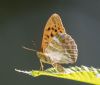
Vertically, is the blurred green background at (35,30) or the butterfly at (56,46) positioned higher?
the blurred green background at (35,30)

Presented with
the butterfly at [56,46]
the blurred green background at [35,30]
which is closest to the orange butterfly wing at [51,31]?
the butterfly at [56,46]

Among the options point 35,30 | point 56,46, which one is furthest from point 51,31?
point 35,30

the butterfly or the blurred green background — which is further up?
the blurred green background

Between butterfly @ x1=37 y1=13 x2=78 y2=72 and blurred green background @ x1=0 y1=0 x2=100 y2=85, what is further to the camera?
blurred green background @ x1=0 y1=0 x2=100 y2=85

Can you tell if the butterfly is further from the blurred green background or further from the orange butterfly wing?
the blurred green background

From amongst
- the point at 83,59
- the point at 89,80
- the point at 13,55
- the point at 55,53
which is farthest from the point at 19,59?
the point at 89,80

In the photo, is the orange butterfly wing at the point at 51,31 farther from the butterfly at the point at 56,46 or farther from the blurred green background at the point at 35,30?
the blurred green background at the point at 35,30

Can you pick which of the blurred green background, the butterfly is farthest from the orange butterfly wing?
the blurred green background

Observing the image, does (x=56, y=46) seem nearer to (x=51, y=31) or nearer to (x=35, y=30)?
(x=51, y=31)
